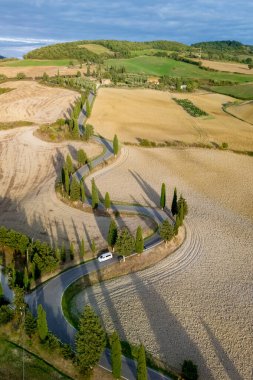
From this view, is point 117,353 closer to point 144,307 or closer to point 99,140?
point 144,307

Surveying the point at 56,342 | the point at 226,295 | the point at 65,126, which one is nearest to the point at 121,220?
the point at 226,295

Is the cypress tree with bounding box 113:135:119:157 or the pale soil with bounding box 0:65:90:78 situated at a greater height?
the pale soil with bounding box 0:65:90:78

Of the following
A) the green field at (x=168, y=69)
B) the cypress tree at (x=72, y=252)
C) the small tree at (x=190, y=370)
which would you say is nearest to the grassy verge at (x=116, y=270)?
the cypress tree at (x=72, y=252)

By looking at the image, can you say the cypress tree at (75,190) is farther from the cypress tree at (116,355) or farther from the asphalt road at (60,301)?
the cypress tree at (116,355)

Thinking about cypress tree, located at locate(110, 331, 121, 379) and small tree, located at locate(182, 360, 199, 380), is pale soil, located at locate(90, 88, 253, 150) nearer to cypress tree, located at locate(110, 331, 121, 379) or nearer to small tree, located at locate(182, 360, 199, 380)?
small tree, located at locate(182, 360, 199, 380)

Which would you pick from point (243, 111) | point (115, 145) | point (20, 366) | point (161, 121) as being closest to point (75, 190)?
point (115, 145)

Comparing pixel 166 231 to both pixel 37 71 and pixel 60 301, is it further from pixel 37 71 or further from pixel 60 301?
pixel 37 71

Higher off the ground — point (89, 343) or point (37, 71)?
point (37, 71)

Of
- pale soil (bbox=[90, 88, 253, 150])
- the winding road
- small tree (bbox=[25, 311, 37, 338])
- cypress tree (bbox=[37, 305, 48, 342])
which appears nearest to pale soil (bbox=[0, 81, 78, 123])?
pale soil (bbox=[90, 88, 253, 150])
